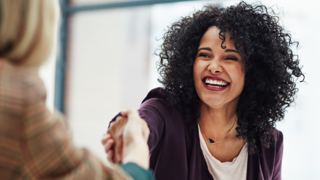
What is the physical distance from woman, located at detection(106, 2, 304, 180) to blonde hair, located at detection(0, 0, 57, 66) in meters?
0.76

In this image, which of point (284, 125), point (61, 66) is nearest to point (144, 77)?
point (61, 66)

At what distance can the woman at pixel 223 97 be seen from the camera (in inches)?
59.1

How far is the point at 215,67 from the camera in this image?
1521 millimetres

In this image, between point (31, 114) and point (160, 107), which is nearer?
point (31, 114)

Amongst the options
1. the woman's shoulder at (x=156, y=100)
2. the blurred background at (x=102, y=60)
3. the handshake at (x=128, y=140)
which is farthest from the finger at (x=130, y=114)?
the blurred background at (x=102, y=60)

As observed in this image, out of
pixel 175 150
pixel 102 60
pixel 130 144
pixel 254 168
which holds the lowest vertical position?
pixel 254 168

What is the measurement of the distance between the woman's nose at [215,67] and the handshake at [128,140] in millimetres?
516

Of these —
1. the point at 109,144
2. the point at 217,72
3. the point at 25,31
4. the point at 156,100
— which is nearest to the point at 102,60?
the point at 156,100

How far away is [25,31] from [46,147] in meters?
0.27

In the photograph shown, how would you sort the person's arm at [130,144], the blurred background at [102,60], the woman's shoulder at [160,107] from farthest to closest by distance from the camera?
the blurred background at [102,60], the woman's shoulder at [160,107], the person's arm at [130,144]

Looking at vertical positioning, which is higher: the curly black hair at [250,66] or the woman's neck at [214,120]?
the curly black hair at [250,66]

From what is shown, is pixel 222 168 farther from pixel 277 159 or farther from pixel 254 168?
pixel 277 159

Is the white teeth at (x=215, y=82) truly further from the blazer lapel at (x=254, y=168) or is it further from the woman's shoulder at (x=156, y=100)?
the blazer lapel at (x=254, y=168)

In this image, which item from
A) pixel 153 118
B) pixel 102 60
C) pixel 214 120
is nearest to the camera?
pixel 153 118
